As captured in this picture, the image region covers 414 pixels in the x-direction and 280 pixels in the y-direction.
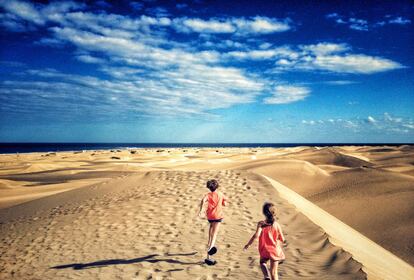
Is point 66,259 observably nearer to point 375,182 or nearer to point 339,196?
point 339,196

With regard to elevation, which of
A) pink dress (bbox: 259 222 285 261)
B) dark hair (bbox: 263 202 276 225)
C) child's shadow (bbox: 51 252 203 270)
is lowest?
child's shadow (bbox: 51 252 203 270)

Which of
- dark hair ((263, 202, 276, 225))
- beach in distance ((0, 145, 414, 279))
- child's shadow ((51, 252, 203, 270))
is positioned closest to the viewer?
dark hair ((263, 202, 276, 225))

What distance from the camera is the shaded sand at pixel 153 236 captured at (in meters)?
7.04

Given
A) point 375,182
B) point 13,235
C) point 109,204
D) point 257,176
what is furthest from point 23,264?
point 375,182

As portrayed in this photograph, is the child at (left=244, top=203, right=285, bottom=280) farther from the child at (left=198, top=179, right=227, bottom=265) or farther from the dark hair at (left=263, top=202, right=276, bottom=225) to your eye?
the child at (left=198, top=179, right=227, bottom=265)

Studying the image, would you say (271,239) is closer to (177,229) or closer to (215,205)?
(215,205)

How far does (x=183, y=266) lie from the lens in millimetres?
7223

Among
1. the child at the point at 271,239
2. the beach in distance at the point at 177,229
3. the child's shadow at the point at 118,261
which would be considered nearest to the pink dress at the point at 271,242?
the child at the point at 271,239

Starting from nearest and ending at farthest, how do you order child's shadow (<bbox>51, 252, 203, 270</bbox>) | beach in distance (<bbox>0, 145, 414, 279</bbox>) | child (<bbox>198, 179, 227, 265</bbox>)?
1. child (<bbox>198, 179, 227, 265</bbox>)
2. beach in distance (<bbox>0, 145, 414, 279</bbox>)
3. child's shadow (<bbox>51, 252, 203, 270</bbox>)

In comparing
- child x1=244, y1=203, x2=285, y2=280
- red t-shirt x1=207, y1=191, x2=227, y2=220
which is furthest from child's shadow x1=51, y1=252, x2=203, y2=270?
child x1=244, y1=203, x2=285, y2=280

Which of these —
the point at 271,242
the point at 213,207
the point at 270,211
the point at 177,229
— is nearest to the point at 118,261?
the point at 177,229

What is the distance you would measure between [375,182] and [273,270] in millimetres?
16576

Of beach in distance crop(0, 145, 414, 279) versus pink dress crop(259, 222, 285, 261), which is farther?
beach in distance crop(0, 145, 414, 279)

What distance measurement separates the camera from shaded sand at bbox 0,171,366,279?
7035 millimetres
